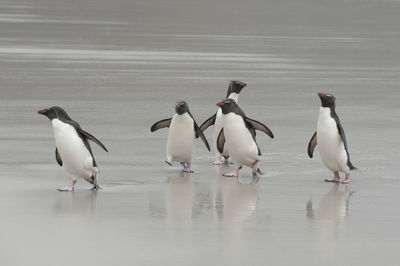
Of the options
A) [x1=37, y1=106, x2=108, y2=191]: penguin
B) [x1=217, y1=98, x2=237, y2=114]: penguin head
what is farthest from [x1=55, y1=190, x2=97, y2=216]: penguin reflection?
[x1=217, y1=98, x2=237, y2=114]: penguin head

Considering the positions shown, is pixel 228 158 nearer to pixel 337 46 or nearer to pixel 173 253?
pixel 173 253

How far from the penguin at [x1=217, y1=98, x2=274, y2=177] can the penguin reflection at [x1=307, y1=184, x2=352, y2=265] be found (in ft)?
2.67

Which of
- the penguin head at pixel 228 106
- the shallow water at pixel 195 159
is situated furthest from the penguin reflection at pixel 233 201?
the penguin head at pixel 228 106

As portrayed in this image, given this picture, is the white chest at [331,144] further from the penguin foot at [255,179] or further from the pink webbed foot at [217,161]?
the pink webbed foot at [217,161]

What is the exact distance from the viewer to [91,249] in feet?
20.7

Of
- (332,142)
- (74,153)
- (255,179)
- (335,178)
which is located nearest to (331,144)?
(332,142)

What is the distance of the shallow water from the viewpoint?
6.51m

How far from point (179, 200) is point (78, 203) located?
788 mm

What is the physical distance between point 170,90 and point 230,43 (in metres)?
10.9

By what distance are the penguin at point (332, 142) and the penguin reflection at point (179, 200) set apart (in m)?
1.21

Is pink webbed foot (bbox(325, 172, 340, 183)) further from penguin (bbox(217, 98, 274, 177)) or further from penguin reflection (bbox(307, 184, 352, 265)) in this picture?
penguin (bbox(217, 98, 274, 177))

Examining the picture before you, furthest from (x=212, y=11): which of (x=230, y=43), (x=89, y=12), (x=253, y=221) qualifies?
(x=253, y=221)

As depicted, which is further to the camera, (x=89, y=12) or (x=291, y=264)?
(x=89, y=12)

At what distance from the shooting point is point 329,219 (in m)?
7.42
